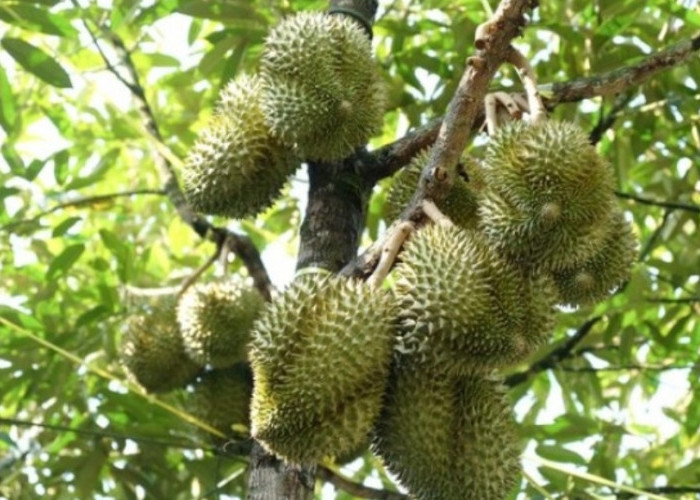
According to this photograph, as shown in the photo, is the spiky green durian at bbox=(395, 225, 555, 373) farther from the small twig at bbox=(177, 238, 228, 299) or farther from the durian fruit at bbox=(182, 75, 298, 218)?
the small twig at bbox=(177, 238, 228, 299)

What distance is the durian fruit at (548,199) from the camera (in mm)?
2107

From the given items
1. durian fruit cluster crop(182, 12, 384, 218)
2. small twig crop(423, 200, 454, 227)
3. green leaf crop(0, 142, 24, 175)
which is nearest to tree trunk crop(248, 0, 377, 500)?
durian fruit cluster crop(182, 12, 384, 218)

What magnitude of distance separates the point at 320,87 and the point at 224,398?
1.07 meters

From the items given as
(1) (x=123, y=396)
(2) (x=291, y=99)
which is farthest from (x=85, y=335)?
(2) (x=291, y=99)

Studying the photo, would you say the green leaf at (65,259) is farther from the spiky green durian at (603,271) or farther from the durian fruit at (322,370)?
the spiky green durian at (603,271)

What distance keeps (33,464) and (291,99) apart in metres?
1.81

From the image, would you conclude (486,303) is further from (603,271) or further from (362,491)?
(362,491)

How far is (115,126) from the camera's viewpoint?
3936 millimetres

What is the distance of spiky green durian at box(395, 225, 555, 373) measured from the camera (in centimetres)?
201

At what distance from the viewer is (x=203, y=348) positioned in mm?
3111

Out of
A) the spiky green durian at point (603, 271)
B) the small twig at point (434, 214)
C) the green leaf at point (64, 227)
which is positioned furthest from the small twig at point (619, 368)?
the green leaf at point (64, 227)

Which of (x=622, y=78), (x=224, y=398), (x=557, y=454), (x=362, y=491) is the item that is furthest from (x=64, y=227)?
(x=622, y=78)

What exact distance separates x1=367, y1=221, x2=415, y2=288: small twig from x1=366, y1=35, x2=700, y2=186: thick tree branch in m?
0.38

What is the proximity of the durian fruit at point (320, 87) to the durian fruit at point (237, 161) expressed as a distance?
9cm
